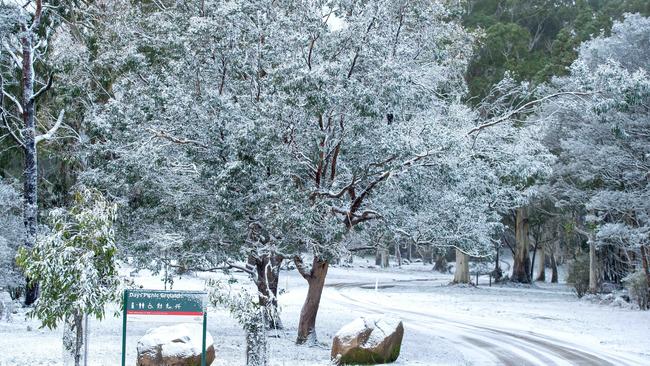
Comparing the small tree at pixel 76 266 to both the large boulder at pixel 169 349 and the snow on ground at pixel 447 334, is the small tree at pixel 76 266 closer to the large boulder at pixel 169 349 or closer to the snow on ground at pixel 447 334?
the large boulder at pixel 169 349

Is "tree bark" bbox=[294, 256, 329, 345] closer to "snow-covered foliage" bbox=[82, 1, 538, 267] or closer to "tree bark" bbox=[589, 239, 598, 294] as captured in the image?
"snow-covered foliage" bbox=[82, 1, 538, 267]

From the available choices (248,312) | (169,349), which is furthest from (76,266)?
(248,312)

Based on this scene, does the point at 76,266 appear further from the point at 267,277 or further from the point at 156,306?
the point at 267,277

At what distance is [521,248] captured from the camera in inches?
1832

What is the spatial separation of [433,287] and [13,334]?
1188 inches

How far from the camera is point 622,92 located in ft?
45.2

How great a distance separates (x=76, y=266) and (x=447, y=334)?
44.8 feet

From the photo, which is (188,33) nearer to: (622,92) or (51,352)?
(51,352)

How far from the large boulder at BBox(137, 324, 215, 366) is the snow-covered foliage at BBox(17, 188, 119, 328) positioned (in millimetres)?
2322

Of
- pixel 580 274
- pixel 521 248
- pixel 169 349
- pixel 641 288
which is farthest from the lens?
pixel 521 248

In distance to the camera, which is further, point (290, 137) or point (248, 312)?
point (290, 137)

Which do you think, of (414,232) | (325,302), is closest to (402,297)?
(325,302)

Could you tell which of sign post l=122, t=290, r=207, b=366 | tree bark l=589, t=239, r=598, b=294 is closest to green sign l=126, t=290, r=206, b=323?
sign post l=122, t=290, r=207, b=366

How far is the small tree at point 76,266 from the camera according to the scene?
980 cm
